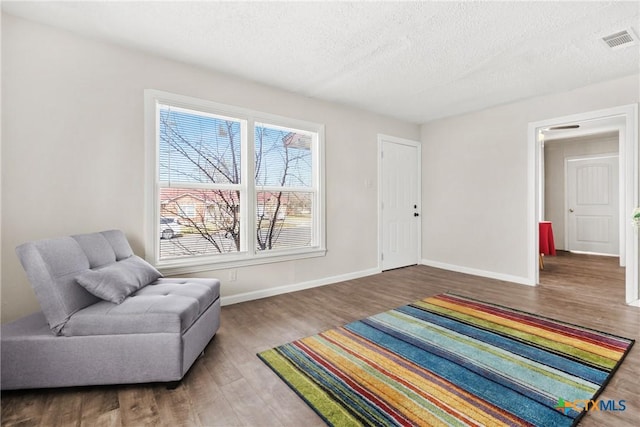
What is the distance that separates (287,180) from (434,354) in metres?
2.50

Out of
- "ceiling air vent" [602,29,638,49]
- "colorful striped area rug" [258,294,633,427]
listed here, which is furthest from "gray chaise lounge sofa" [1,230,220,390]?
"ceiling air vent" [602,29,638,49]

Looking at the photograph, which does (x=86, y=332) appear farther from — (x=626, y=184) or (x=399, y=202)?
(x=626, y=184)

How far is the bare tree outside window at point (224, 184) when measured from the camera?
304 centimetres

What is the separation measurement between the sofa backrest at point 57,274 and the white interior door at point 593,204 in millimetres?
8560

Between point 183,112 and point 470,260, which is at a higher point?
point 183,112

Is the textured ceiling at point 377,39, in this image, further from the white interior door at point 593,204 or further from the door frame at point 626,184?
the white interior door at point 593,204

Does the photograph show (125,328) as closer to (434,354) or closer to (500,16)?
(434,354)

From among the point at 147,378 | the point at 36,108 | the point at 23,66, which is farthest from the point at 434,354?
the point at 23,66

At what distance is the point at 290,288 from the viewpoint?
3799mm

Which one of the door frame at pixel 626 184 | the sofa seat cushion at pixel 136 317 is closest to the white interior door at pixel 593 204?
the door frame at pixel 626 184

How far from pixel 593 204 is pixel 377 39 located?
675 centimetres

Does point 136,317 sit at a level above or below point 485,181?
below

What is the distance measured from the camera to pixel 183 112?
309cm

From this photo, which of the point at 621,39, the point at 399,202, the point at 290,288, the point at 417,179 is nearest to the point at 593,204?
the point at 417,179
